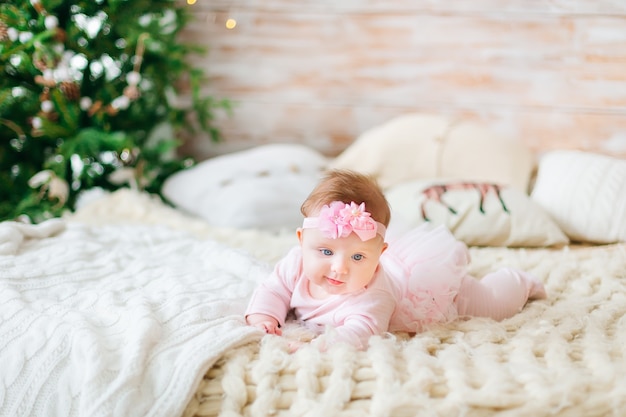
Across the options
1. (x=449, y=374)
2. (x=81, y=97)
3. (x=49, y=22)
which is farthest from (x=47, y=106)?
(x=449, y=374)

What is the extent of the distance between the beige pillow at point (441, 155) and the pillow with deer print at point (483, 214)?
19cm

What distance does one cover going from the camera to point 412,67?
2.52m

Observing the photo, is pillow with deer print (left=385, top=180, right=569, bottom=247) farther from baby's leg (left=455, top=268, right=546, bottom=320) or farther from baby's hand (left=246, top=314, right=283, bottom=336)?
baby's hand (left=246, top=314, right=283, bottom=336)

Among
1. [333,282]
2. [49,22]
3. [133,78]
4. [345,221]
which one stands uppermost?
[49,22]

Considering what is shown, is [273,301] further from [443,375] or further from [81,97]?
[81,97]

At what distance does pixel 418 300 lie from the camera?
4.14ft

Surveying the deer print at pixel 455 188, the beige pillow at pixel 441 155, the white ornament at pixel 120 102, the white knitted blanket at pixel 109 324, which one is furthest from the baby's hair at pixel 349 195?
the white ornament at pixel 120 102

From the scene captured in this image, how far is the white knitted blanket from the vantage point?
1008 millimetres

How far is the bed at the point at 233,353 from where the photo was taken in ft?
3.20

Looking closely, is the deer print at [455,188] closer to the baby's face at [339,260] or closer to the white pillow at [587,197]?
the white pillow at [587,197]

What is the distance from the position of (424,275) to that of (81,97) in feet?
4.86

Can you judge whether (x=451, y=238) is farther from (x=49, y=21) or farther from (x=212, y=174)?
(x=49, y=21)

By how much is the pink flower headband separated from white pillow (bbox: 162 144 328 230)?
0.94 m

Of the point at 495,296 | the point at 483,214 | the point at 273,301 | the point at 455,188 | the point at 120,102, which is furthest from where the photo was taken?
the point at 120,102
